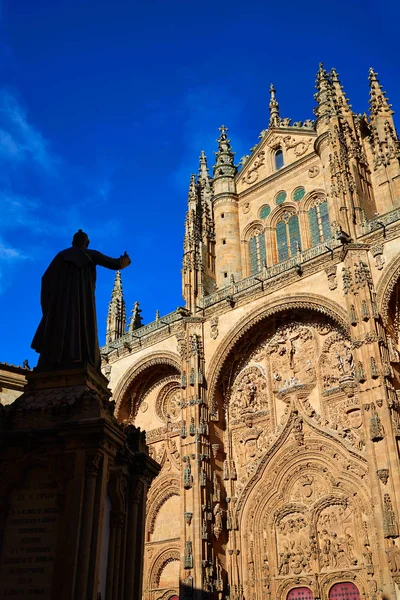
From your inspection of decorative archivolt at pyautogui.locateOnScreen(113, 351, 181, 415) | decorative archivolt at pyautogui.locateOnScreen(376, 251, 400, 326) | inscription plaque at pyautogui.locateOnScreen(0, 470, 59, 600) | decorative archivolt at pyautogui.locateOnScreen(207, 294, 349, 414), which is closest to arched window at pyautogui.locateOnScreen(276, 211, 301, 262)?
decorative archivolt at pyautogui.locateOnScreen(207, 294, 349, 414)

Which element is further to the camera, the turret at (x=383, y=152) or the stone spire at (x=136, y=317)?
the stone spire at (x=136, y=317)

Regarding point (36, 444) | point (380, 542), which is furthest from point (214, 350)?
point (36, 444)

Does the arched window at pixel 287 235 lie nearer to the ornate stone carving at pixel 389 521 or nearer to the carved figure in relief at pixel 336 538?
the carved figure in relief at pixel 336 538

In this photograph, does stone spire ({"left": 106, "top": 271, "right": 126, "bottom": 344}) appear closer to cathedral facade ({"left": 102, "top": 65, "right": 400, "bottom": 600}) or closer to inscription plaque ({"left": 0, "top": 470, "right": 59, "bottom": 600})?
cathedral facade ({"left": 102, "top": 65, "right": 400, "bottom": 600})

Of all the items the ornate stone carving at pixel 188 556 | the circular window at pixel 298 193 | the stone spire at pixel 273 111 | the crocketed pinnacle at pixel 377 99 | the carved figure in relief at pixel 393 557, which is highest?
the stone spire at pixel 273 111

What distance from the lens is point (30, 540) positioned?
642 cm

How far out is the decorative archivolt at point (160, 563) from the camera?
82.0ft

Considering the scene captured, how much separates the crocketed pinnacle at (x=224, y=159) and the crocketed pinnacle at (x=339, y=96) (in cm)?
682

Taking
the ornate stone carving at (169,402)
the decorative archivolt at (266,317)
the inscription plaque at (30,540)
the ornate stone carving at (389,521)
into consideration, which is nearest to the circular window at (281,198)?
the decorative archivolt at (266,317)

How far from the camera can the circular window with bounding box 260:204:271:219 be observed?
29.8m

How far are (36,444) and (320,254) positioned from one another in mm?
17729

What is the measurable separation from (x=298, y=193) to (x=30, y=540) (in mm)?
24663

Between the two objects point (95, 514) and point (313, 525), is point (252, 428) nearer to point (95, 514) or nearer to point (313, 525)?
point (313, 525)

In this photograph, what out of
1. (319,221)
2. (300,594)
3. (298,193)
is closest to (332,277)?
(319,221)
